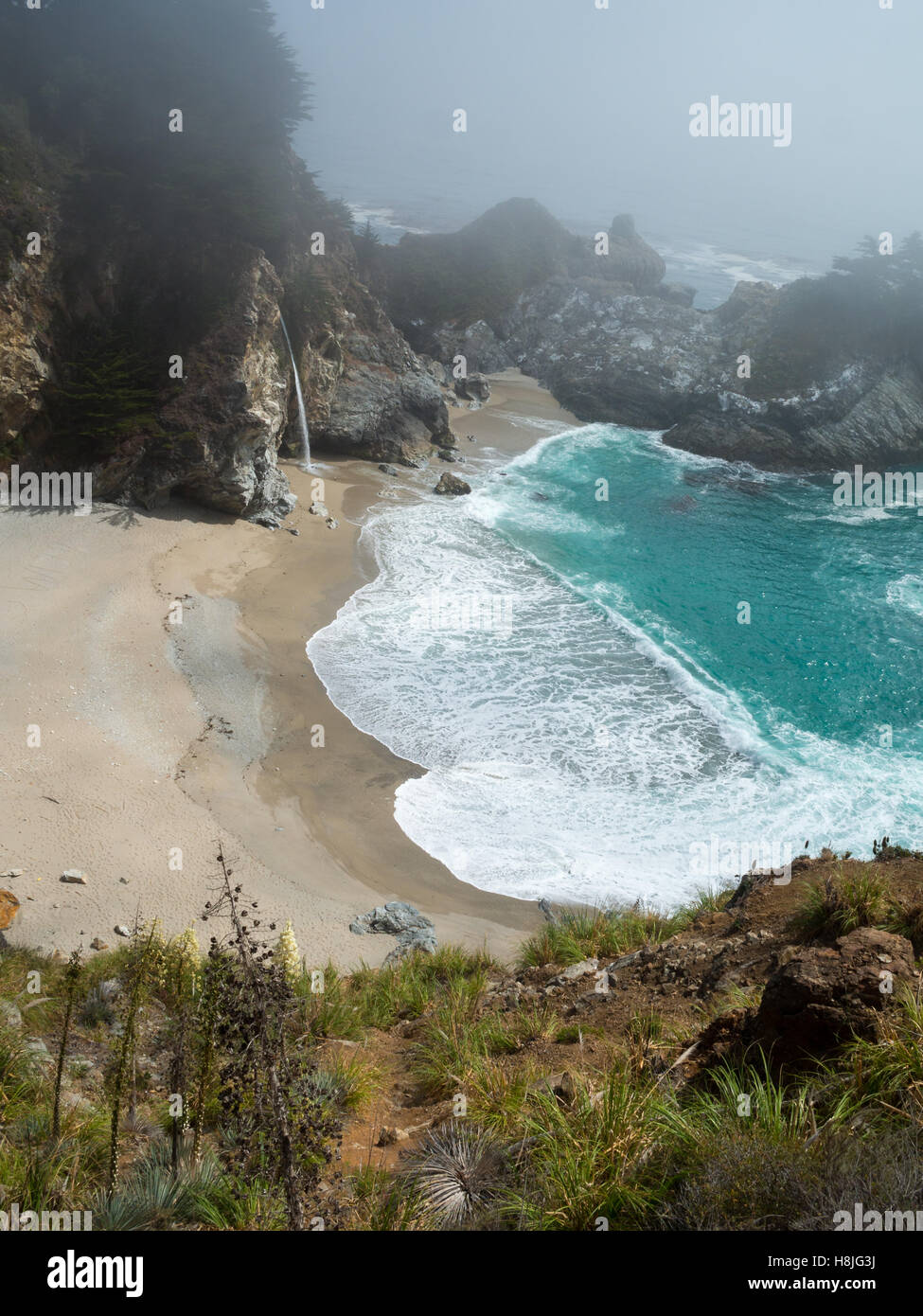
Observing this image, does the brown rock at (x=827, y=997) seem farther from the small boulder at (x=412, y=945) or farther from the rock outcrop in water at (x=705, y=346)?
the rock outcrop in water at (x=705, y=346)

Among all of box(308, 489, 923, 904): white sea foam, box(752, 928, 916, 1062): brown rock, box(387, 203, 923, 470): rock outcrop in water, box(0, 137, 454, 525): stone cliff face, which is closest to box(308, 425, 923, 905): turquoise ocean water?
box(308, 489, 923, 904): white sea foam

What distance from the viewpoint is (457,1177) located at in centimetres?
432

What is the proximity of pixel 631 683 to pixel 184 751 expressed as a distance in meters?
10.4

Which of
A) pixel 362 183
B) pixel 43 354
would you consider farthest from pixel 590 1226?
pixel 362 183

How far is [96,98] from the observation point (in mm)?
26797

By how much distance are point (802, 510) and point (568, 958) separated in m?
28.9

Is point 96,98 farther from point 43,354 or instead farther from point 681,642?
point 681,642

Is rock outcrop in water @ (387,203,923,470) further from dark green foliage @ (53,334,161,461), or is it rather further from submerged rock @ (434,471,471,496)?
dark green foliage @ (53,334,161,461)

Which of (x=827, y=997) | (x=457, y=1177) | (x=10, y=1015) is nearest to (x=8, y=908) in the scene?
(x=10, y=1015)

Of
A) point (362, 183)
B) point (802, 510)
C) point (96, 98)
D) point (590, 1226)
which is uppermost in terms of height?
point (362, 183)

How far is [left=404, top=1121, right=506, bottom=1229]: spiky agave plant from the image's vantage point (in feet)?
13.5

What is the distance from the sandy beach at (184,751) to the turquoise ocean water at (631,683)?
903 mm

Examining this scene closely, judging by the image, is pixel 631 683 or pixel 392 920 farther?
pixel 631 683

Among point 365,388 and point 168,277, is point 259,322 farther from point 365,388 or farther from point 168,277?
point 365,388
